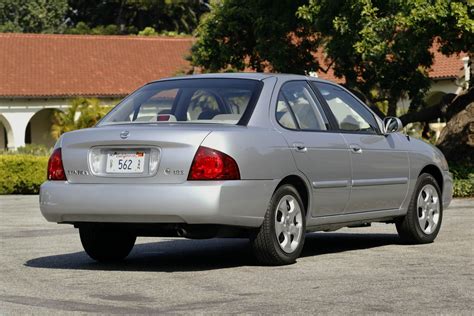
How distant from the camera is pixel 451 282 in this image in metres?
8.73

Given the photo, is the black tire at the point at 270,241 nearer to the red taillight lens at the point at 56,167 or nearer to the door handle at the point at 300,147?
the door handle at the point at 300,147

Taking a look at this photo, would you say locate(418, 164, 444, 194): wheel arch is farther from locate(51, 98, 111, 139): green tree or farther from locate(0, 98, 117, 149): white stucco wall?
locate(0, 98, 117, 149): white stucco wall

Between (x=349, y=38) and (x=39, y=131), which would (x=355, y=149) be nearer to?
(x=349, y=38)

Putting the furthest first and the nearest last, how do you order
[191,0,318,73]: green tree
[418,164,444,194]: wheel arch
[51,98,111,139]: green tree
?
[51,98,111,139]: green tree
[191,0,318,73]: green tree
[418,164,444,194]: wheel arch

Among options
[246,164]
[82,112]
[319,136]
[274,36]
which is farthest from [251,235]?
[82,112]

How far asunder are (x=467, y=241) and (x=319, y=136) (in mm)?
2402

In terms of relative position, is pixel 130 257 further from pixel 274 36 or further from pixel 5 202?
pixel 274 36

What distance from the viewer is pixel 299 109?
10.6 meters

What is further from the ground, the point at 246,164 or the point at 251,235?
the point at 246,164

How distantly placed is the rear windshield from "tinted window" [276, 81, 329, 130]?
29cm

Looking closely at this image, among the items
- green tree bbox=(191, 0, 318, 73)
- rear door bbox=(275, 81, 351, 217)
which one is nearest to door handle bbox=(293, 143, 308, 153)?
rear door bbox=(275, 81, 351, 217)

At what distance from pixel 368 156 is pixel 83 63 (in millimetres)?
46871

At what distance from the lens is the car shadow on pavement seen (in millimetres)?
10242

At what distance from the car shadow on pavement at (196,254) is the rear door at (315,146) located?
0.66 m
